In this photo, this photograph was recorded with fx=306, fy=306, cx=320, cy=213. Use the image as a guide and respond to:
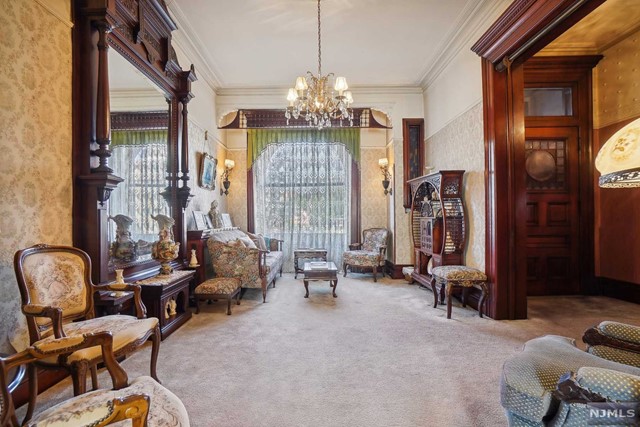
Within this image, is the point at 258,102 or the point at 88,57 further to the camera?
the point at 258,102

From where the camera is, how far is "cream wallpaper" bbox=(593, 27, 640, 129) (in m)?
4.22

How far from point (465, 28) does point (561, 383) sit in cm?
450

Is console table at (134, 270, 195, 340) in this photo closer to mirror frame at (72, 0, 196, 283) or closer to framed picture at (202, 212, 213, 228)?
mirror frame at (72, 0, 196, 283)

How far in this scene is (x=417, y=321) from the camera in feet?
11.9

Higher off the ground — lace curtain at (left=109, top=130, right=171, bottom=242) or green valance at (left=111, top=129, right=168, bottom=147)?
green valance at (left=111, top=129, right=168, bottom=147)

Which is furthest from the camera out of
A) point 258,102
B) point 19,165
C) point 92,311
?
point 258,102

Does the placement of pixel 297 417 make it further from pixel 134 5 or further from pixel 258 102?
pixel 258 102

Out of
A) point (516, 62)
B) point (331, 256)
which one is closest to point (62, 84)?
point (516, 62)

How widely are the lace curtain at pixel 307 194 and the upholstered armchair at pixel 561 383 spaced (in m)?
5.43

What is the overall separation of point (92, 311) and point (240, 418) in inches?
54.8

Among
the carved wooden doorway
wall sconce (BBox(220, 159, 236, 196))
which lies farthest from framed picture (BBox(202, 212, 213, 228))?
the carved wooden doorway

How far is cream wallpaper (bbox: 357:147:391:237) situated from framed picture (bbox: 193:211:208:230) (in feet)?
11.3

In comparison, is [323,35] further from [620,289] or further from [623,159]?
[620,289]

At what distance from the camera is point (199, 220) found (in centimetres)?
497
